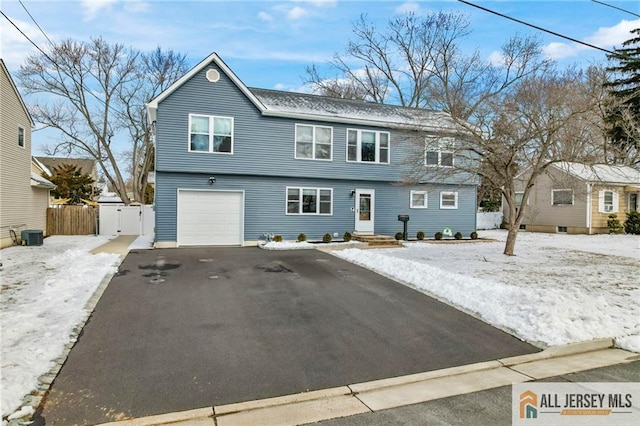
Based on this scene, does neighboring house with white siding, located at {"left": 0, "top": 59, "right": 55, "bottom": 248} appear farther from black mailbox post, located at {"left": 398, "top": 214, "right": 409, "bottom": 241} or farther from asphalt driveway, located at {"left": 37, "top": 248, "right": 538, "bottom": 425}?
black mailbox post, located at {"left": 398, "top": 214, "right": 409, "bottom": 241}

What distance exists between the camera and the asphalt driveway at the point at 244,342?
400cm

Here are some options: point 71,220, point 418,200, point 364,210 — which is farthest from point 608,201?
point 71,220

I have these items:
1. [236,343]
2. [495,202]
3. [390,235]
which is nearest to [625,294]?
[236,343]

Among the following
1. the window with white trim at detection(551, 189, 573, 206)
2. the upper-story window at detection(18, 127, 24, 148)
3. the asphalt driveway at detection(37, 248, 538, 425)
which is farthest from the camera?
the window with white trim at detection(551, 189, 573, 206)

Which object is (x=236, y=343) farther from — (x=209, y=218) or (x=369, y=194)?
(x=369, y=194)

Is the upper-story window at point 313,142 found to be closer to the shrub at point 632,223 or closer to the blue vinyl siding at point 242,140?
the blue vinyl siding at point 242,140

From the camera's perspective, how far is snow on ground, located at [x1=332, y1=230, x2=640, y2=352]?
596 cm

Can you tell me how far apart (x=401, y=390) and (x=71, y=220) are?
71.2ft

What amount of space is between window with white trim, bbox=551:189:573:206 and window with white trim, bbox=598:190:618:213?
1605mm

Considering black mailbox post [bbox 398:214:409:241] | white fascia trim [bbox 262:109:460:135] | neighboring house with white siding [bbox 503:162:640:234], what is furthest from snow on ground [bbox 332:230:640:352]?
neighboring house with white siding [bbox 503:162:640:234]

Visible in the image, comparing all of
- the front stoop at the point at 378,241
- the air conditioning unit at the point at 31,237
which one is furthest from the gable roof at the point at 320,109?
the air conditioning unit at the point at 31,237

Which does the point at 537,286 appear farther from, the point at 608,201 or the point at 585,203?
the point at 608,201

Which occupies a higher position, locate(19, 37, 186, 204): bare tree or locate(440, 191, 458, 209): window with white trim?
locate(19, 37, 186, 204): bare tree

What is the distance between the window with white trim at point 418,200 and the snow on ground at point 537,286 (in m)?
4.12
